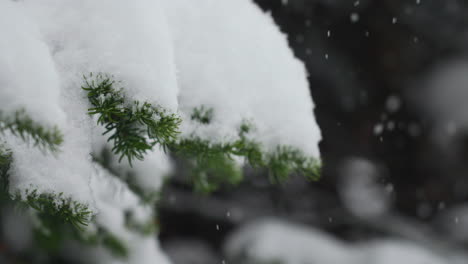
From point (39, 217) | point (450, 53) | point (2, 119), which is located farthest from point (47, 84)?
point (450, 53)

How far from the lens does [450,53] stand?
10.4 feet

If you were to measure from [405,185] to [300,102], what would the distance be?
3066mm

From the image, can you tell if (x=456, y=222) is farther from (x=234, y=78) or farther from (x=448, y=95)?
(x=234, y=78)

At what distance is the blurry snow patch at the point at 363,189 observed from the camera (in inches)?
125

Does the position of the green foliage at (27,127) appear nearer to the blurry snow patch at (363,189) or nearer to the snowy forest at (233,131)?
the snowy forest at (233,131)

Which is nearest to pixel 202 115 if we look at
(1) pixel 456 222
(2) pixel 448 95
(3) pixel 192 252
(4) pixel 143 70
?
(4) pixel 143 70

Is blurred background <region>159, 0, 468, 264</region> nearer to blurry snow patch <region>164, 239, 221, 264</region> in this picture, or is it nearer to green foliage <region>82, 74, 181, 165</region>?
blurry snow patch <region>164, 239, 221, 264</region>

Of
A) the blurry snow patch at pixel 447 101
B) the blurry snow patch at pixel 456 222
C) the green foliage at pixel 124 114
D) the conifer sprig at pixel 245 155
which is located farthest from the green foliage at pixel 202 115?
the blurry snow patch at pixel 456 222

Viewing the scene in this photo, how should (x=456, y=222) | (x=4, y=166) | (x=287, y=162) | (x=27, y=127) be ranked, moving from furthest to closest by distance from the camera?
(x=456, y=222) → (x=287, y=162) → (x=4, y=166) → (x=27, y=127)

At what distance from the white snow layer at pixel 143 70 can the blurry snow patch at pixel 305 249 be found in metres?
1.54

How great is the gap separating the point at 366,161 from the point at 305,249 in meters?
1.24

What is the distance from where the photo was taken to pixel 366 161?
10.8 feet

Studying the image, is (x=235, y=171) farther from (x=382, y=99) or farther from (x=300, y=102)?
(x=382, y=99)

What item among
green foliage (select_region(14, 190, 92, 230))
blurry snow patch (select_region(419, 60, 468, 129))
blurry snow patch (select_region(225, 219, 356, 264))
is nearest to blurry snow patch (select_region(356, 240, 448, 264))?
blurry snow patch (select_region(225, 219, 356, 264))
